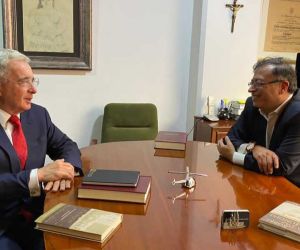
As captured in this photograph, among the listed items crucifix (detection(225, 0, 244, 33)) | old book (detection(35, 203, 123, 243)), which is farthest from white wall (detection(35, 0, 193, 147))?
old book (detection(35, 203, 123, 243))

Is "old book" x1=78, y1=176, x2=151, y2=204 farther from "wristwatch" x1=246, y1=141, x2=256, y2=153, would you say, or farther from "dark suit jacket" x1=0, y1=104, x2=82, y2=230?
"wristwatch" x1=246, y1=141, x2=256, y2=153

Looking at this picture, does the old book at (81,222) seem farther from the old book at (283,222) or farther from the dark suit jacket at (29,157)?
the old book at (283,222)

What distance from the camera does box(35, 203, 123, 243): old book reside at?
1.02 metres

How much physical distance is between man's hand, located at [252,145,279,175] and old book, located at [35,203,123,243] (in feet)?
2.71

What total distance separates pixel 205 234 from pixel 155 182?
0.46 meters

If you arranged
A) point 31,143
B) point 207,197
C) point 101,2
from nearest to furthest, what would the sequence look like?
point 207,197 < point 31,143 < point 101,2

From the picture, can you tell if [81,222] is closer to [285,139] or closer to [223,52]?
[285,139]

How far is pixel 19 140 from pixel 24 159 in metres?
0.09

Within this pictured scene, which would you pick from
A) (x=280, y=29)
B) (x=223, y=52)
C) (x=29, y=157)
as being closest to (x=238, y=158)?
(x=29, y=157)

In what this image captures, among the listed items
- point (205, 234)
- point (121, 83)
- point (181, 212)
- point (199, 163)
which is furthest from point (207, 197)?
point (121, 83)

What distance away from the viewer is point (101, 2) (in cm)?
303

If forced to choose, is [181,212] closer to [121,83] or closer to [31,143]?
[31,143]

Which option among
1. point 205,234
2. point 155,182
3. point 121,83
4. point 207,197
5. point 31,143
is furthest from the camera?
point 121,83

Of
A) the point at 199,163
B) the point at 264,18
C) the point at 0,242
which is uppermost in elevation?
the point at 264,18
